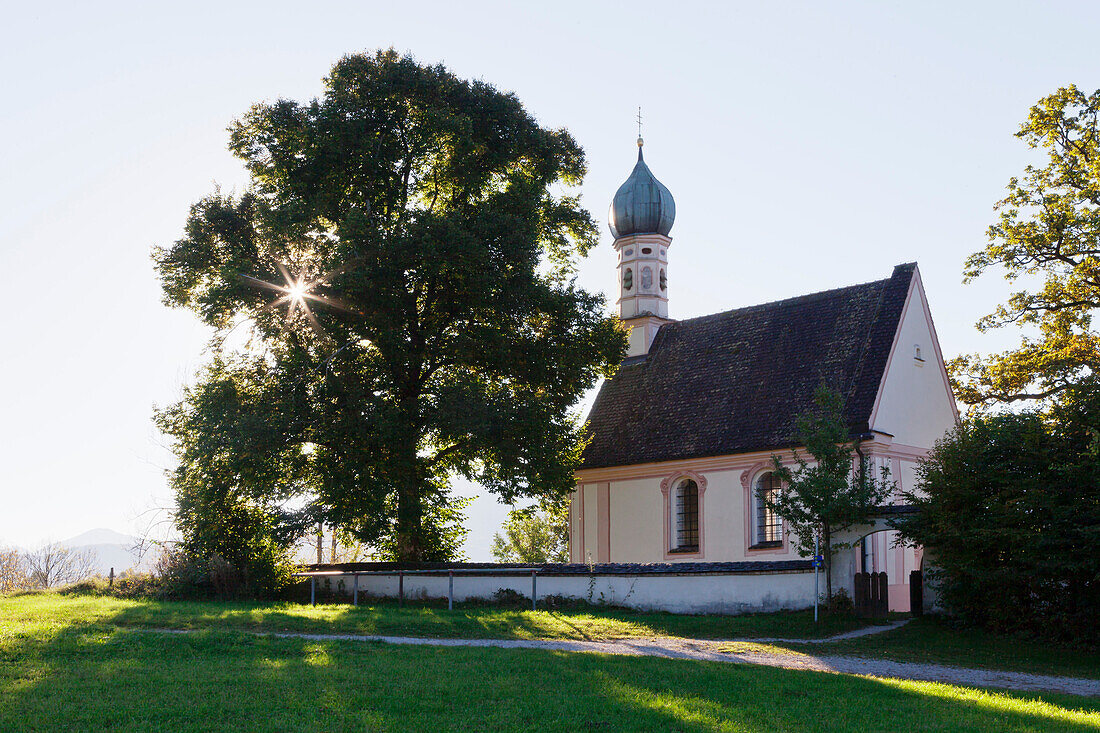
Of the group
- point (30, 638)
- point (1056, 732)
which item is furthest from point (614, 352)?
point (1056, 732)

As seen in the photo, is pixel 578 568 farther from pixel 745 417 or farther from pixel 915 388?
pixel 915 388

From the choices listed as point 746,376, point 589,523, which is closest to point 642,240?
point 746,376

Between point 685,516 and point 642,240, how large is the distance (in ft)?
42.6

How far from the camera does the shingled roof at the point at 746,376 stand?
98.2 ft

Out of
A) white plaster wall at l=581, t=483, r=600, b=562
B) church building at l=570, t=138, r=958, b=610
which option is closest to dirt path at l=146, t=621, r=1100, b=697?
church building at l=570, t=138, r=958, b=610

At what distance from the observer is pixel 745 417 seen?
3117 cm

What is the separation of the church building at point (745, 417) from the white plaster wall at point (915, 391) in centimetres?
6

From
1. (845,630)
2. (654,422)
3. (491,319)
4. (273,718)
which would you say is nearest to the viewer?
(273,718)

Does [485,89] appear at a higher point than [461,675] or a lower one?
higher

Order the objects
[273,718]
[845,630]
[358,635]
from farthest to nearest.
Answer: [845,630], [358,635], [273,718]

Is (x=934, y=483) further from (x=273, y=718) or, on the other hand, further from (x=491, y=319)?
(x=273, y=718)

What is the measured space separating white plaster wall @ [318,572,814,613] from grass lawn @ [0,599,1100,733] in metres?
9.21

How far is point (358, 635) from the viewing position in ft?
58.2

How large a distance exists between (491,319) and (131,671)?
17.8 meters
